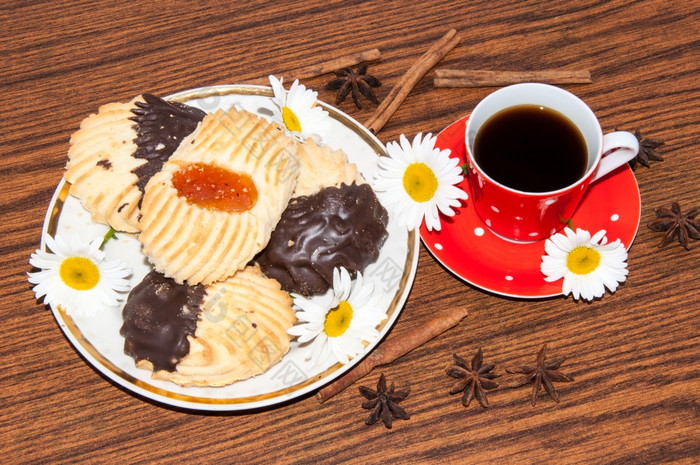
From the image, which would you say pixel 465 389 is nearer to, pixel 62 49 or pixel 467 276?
pixel 467 276

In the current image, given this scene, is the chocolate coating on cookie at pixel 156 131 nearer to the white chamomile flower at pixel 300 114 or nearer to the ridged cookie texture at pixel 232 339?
the white chamomile flower at pixel 300 114

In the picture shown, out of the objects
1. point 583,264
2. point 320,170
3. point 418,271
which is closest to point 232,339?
point 320,170

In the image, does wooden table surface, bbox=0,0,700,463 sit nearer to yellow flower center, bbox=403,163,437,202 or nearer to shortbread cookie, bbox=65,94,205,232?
yellow flower center, bbox=403,163,437,202

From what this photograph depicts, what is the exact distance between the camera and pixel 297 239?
167cm

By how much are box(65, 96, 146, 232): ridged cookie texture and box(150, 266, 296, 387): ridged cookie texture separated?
32 cm

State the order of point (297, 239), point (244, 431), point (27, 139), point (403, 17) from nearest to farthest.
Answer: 1. point (297, 239)
2. point (244, 431)
3. point (27, 139)
4. point (403, 17)

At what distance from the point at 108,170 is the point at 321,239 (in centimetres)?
56

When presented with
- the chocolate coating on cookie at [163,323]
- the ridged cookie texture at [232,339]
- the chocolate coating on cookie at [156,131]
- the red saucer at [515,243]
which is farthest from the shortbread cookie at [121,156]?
the red saucer at [515,243]

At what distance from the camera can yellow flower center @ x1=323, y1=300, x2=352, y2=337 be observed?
166 centimetres

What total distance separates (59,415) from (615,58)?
6.24 ft

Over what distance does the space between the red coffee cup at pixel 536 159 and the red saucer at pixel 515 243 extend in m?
0.05

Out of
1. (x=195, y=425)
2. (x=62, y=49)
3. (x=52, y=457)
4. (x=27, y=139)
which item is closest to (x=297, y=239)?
(x=195, y=425)

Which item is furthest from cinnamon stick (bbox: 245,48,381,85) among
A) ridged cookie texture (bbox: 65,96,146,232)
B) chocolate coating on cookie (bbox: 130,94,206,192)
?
ridged cookie texture (bbox: 65,96,146,232)

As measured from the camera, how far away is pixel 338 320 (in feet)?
5.46
